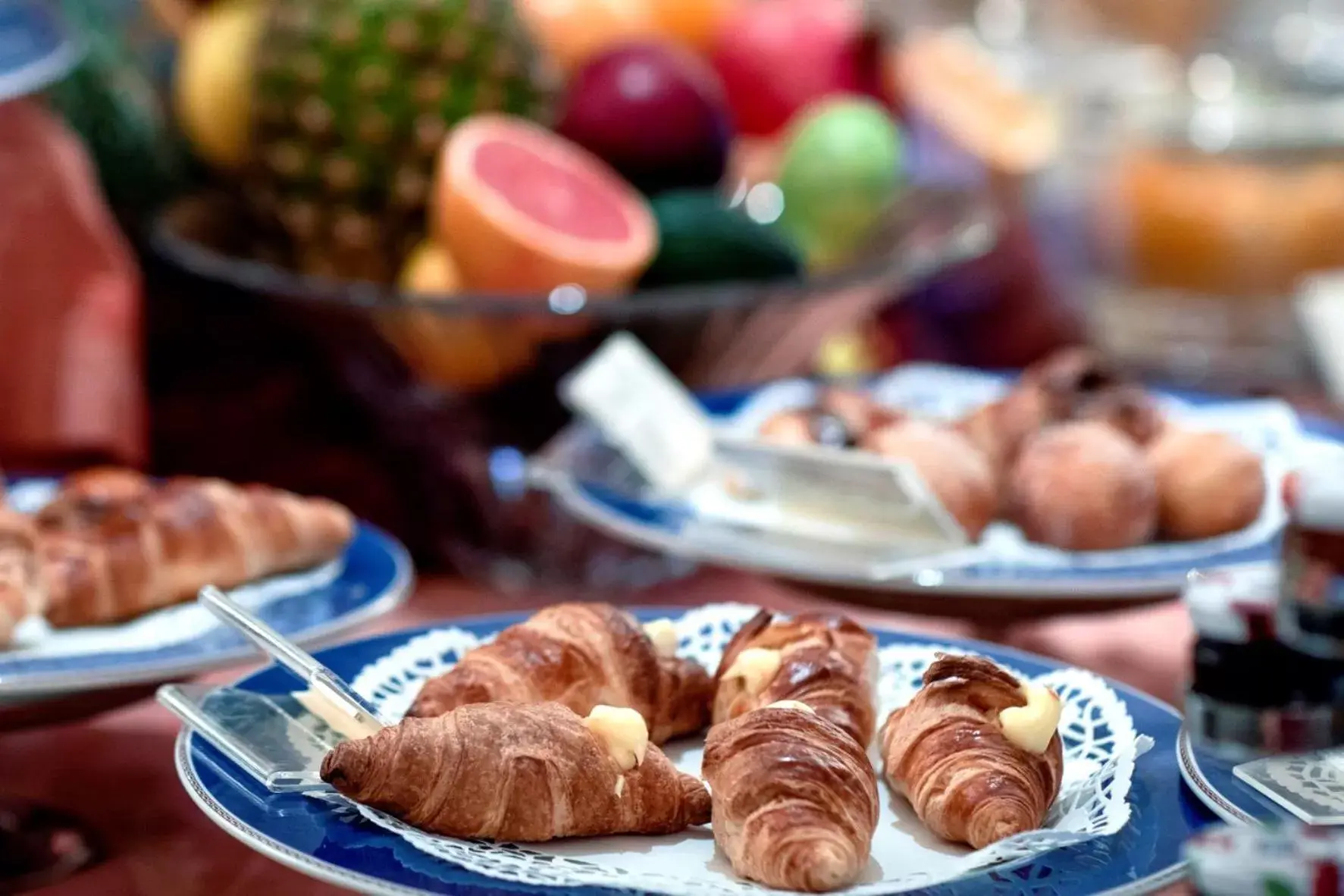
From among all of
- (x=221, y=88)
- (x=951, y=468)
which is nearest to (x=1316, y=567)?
(x=951, y=468)

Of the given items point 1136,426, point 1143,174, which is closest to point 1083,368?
point 1136,426

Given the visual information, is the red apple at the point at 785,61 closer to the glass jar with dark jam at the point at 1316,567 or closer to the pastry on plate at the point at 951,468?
the pastry on plate at the point at 951,468

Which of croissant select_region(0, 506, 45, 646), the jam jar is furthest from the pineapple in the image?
the jam jar

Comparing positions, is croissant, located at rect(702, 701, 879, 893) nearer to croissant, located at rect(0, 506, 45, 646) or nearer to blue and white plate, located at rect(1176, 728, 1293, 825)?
blue and white plate, located at rect(1176, 728, 1293, 825)

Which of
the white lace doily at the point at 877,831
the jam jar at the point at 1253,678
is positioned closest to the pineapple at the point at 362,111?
the white lace doily at the point at 877,831

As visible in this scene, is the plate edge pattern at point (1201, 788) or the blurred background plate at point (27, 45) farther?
the blurred background plate at point (27, 45)

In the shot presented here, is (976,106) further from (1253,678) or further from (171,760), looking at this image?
(1253,678)
